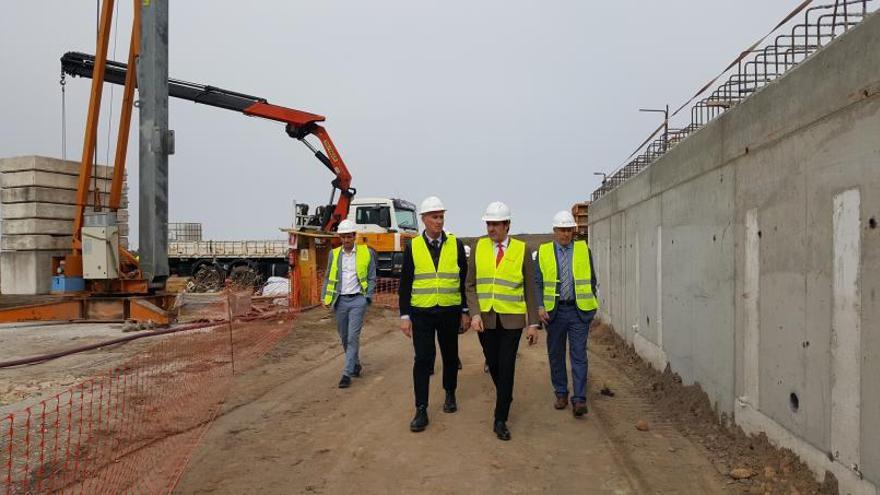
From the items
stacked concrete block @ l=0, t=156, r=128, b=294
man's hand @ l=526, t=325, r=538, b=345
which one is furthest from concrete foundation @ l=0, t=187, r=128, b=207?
man's hand @ l=526, t=325, r=538, b=345

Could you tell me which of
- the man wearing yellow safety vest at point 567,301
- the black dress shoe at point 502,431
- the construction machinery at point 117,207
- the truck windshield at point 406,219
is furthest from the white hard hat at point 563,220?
the truck windshield at point 406,219

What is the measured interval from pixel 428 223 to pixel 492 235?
578 millimetres

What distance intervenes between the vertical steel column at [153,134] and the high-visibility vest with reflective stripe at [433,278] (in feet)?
34.8

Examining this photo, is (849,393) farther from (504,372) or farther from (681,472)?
(504,372)

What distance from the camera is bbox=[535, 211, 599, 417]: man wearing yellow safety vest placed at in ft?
20.1

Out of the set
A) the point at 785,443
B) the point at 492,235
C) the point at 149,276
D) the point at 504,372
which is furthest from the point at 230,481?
the point at 149,276

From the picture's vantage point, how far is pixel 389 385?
7508 mm

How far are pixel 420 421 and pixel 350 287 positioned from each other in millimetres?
2469

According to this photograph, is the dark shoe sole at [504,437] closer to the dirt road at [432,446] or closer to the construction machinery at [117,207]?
the dirt road at [432,446]

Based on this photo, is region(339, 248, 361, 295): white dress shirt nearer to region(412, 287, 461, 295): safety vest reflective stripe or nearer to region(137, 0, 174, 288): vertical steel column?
region(412, 287, 461, 295): safety vest reflective stripe

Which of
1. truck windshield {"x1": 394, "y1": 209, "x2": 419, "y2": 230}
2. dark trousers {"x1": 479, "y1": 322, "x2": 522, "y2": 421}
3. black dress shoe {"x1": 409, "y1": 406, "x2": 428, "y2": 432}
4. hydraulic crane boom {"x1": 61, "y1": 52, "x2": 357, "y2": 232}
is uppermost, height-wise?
hydraulic crane boom {"x1": 61, "y1": 52, "x2": 357, "y2": 232}

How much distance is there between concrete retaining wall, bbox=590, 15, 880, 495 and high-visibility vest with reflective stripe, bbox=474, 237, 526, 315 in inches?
70.1

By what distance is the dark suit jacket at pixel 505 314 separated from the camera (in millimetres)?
5418

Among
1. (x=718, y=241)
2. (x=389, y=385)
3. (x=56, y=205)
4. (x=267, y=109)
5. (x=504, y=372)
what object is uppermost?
(x=267, y=109)
